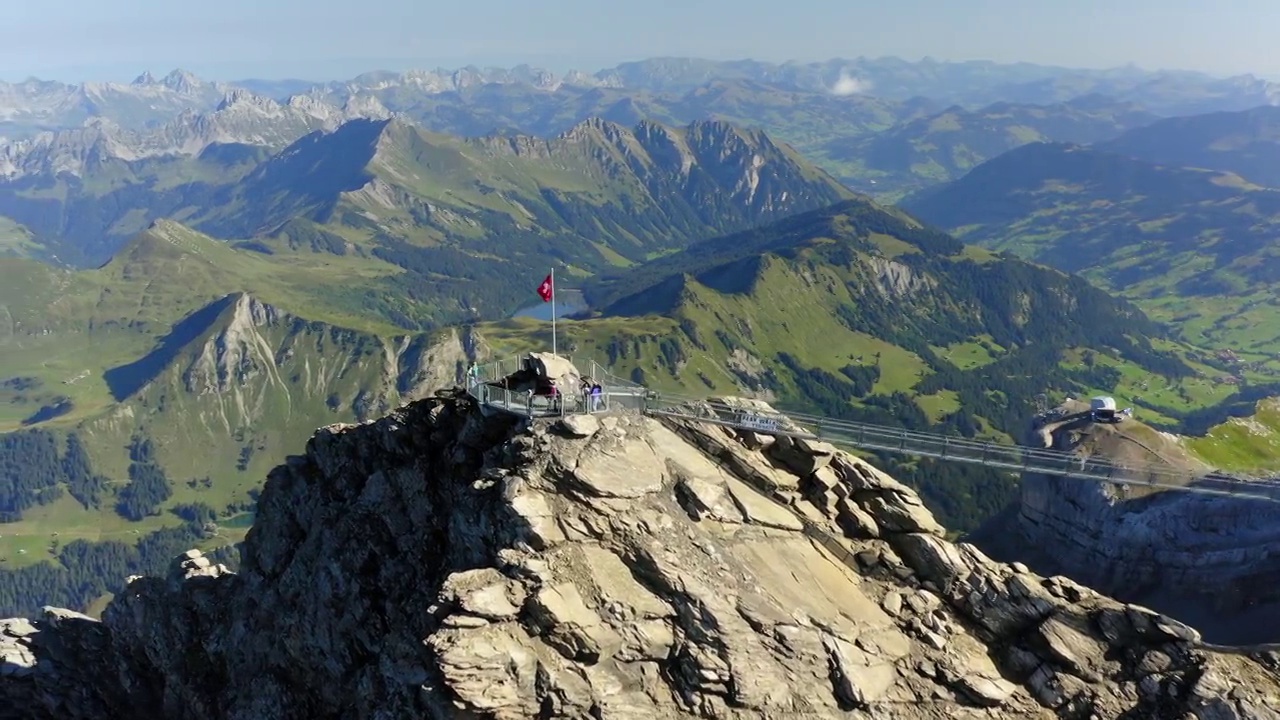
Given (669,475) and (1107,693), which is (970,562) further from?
(669,475)

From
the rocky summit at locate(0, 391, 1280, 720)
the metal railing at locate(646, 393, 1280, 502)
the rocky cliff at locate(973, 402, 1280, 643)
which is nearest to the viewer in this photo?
the rocky summit at locate(0, 391, 1280, 720)

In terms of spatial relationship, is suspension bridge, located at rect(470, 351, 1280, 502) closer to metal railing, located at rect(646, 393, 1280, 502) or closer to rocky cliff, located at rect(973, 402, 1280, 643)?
metal railing, located at rect(646, 393, 1280, 502)

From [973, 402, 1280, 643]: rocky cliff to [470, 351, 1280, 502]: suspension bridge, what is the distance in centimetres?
354

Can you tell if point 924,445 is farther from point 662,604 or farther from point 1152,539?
point 1152,539

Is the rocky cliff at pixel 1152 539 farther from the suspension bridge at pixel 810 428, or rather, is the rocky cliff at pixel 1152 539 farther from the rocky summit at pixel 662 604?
the rocky summit at pixel 662 604

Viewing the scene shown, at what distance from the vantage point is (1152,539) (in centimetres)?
6788

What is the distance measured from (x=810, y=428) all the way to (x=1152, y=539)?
132 feet

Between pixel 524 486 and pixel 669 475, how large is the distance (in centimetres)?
703

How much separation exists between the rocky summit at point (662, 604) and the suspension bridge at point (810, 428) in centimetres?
101

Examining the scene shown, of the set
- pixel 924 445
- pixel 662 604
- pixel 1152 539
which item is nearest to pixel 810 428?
pixel 924 445

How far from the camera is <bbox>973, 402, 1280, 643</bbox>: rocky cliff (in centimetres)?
5669

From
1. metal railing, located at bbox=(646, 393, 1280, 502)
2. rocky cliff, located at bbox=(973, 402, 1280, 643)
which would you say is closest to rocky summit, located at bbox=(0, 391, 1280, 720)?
metal railing, located at bbox=(646, 393, 1280, 502)

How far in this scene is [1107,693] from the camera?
34375 millimetres

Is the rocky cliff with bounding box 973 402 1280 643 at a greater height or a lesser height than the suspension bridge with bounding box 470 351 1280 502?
lesser
